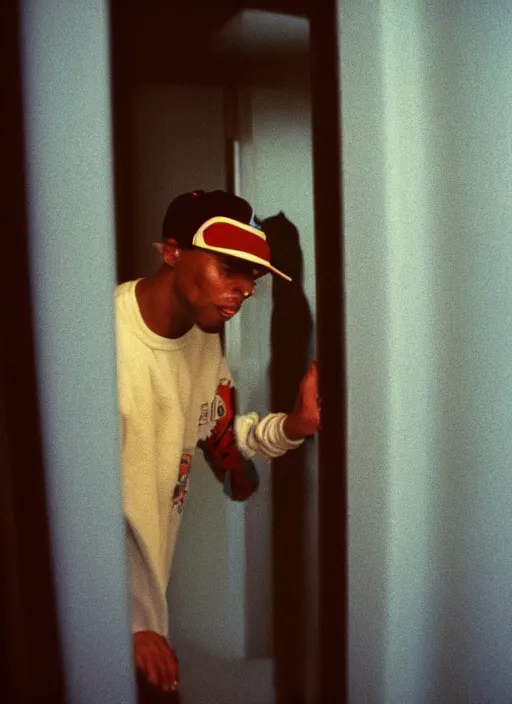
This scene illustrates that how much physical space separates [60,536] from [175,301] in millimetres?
354

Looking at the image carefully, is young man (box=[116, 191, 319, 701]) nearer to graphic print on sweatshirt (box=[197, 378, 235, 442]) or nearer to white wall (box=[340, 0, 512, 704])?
graphic print on sweatshirt (box=[197, 378, 235, 442])

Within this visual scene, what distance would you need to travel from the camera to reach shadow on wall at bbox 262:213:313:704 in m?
0.86

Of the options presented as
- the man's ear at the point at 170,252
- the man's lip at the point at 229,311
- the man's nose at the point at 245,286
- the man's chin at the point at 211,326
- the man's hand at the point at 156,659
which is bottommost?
the man's hand at the point at 156,659

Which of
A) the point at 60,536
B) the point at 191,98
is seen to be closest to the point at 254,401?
the point at 60,536

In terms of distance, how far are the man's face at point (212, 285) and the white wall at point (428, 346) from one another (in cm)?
17

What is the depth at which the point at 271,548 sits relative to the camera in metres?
0.89

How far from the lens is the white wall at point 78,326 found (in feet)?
2.45

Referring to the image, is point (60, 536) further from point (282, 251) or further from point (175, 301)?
point (282, 251)

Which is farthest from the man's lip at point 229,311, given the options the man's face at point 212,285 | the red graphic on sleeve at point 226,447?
the red graphic on sleeve at point 226,447

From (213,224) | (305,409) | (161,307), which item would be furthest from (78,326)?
(305,409)

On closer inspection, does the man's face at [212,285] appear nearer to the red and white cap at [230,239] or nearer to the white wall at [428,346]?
the red and white cap at [230,239]

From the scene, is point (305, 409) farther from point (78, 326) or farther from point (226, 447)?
point (78, 326)

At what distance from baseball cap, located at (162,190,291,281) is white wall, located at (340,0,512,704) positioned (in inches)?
6.4

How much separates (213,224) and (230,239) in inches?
1.2
